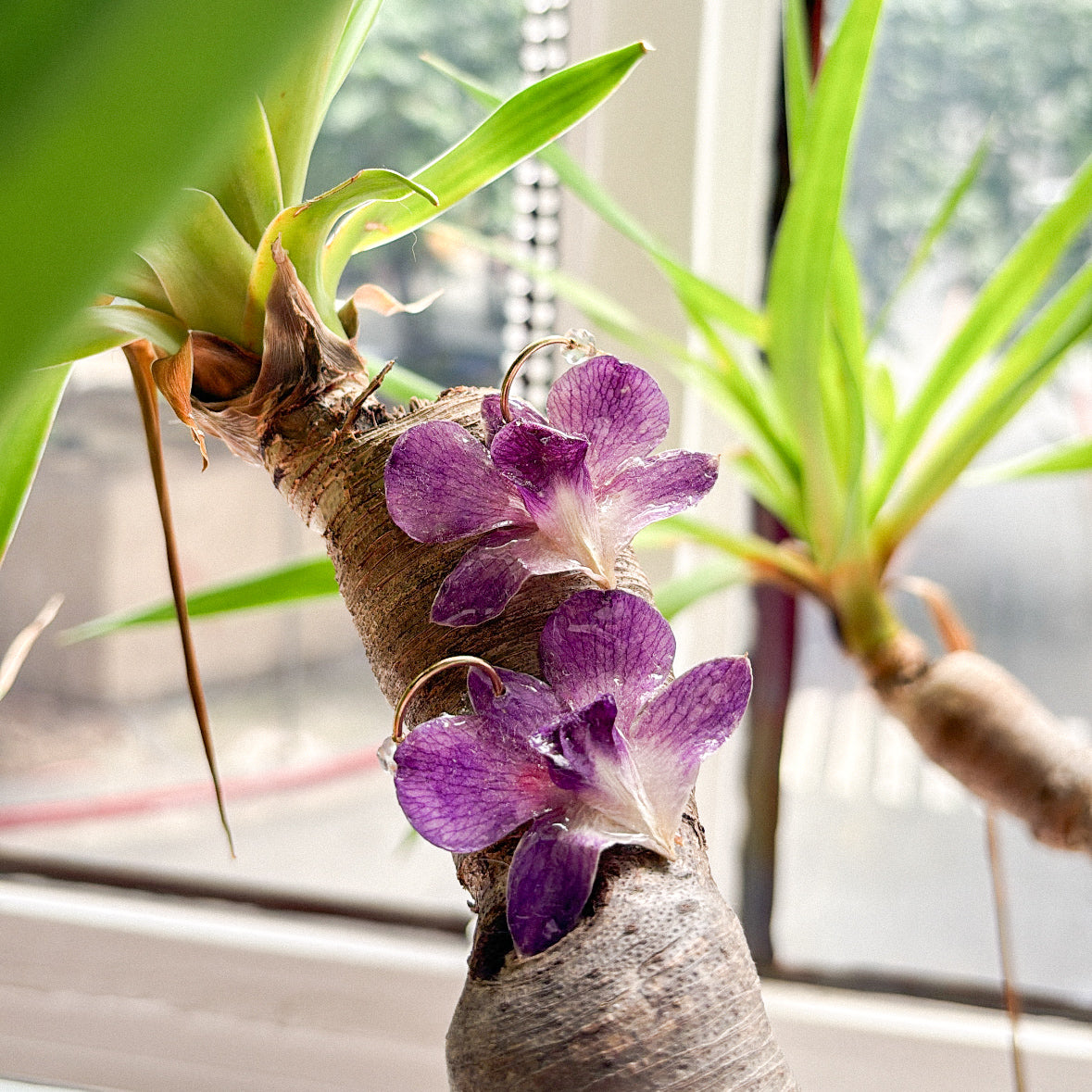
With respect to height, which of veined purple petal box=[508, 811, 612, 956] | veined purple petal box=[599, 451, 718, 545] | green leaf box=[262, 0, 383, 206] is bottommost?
veined purple petal box=[508, 811, 612, 956]

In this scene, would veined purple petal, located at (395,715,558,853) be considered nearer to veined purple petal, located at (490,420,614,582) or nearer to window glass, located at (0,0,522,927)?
veined purple petal, located at (490,420,614,582)

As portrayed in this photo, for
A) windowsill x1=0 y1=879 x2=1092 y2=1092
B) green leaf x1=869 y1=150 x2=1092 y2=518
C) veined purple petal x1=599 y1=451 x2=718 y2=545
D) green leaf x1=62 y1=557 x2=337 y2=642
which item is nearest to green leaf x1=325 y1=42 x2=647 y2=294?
veined purple petal x1=599 y1=451 x2=718 y2=545

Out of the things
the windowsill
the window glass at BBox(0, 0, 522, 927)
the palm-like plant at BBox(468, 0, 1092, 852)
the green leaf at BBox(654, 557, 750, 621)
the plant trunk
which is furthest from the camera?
the window glass at BBox(0, 0, 522, 927)

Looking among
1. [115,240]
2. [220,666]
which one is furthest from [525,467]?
[220,666]

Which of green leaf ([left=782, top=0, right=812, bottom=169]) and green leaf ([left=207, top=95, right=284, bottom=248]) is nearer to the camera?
green leaf ([left=207, top=95, right=284, bottom=248])

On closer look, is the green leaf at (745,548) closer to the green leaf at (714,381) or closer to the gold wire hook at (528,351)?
the green leaf at (714,381)

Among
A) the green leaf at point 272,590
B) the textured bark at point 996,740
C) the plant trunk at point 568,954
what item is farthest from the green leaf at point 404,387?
the textured bark at point 996,740

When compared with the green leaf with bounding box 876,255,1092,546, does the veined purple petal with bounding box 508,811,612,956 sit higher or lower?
lower
